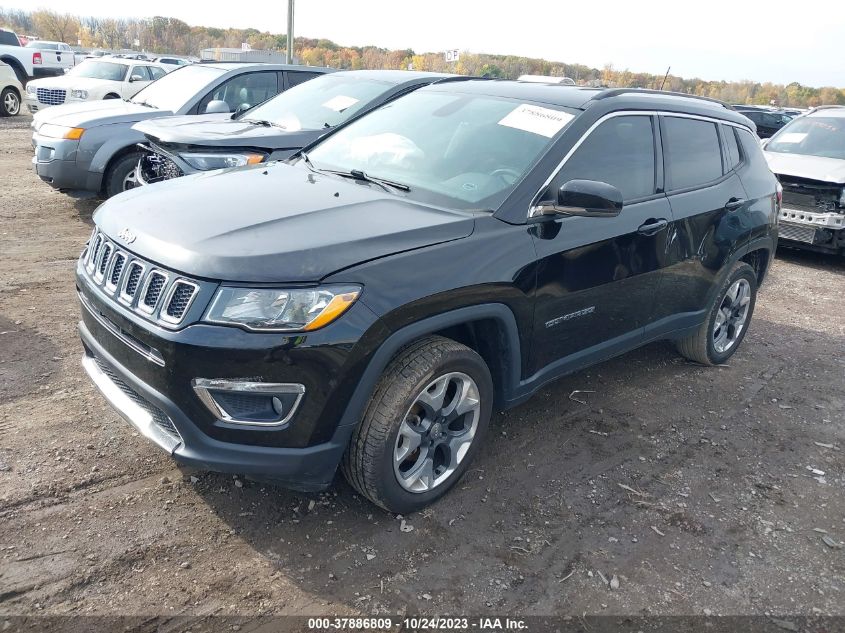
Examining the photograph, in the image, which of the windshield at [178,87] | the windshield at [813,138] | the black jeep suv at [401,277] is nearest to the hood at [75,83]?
the windshield at [178,87]

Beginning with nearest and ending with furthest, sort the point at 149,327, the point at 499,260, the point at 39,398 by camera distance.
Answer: the point at 149,327, the point at 499,260, the point at 39,398

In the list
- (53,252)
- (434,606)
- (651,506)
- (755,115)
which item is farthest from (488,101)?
(755,115)

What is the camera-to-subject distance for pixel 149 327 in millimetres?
2600

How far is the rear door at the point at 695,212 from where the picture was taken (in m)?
4.18

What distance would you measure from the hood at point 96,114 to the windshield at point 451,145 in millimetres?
4452

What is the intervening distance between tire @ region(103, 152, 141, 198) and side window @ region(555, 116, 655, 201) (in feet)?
18.2

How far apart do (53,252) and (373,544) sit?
4992 millimetres

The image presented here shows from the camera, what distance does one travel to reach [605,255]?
3.64 meters

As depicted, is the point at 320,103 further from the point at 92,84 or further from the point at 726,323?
the point at 92,84

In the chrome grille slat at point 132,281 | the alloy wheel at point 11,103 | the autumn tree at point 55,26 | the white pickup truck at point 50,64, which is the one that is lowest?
the autumn tree at point 55,26

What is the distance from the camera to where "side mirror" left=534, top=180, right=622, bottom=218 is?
318 centimetres

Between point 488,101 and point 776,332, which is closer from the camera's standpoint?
point 488,101

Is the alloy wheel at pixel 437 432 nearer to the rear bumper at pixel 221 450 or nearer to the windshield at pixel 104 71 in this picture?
the rear bumper at pixel 221 450

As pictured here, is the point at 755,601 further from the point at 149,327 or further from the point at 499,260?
the point at 149,327
